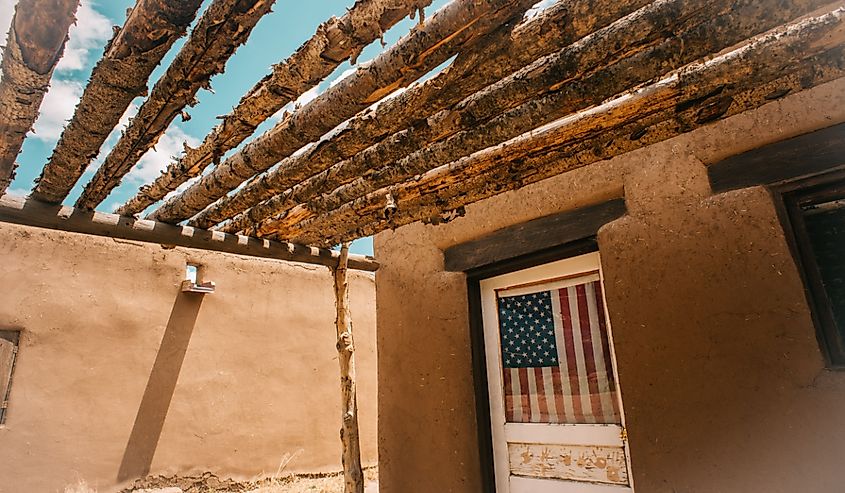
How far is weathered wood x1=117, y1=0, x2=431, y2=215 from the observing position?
5.24 ft

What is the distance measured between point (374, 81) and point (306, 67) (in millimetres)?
267

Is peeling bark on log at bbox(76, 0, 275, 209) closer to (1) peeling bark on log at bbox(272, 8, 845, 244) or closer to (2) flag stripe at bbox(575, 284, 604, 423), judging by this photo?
(1) peeling bark on log at bbox(272, 8, 845, 244)

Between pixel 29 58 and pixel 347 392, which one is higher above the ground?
pixel 29 58

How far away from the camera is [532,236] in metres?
3.56

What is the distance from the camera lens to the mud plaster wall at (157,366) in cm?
457

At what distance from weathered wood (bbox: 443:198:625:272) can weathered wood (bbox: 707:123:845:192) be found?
0.59 meters

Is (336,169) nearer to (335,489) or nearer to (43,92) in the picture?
(43,92)

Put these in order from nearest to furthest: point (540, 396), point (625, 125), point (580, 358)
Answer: point (625, 125)
point (580, 358)
point (540, 396)

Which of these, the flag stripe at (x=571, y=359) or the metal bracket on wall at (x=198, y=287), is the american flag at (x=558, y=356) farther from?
the metal bracket on wall at (x=198, y=287)

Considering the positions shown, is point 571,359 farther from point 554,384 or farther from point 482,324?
point 482,324

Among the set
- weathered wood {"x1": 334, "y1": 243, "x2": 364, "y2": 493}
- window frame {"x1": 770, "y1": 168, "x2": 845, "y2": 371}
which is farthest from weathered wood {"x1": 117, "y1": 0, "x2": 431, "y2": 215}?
window frame {"x1": 770, "y1": 168, "x2": 845, "y2": 371}

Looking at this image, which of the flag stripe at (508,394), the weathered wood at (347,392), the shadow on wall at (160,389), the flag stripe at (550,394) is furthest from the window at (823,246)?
the shadow on wall at (160,389)

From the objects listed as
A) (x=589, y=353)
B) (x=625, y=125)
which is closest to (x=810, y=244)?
(x=625, y=125)

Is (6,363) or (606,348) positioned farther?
(6,363)
